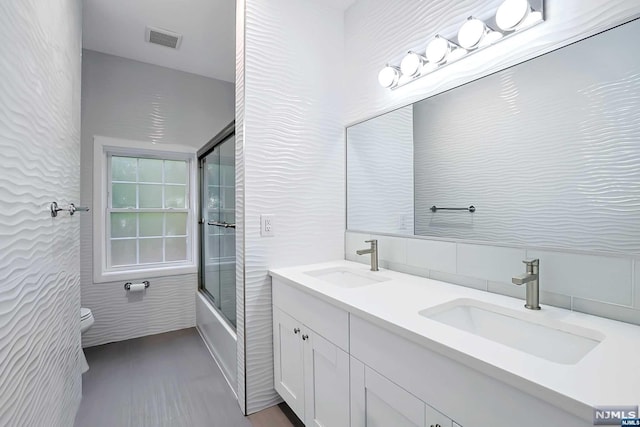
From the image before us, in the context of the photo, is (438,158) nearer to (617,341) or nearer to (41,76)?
(617,341)

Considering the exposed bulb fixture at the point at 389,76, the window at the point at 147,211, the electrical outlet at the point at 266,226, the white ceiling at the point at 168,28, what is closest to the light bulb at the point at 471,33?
the exposed bulb fixture at the point at 389,76

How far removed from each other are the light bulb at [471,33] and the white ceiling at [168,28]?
1.67 metres

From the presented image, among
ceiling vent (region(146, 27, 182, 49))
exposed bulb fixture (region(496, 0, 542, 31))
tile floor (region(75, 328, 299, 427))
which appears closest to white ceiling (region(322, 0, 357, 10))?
exposed bulb fixture (region(496, 0, 542, 31))

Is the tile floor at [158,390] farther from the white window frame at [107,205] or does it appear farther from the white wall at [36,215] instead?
the white window frame at [107,205]

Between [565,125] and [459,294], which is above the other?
[565,125]

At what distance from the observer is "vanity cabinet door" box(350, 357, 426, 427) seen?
896 millimetres

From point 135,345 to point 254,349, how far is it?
5.36 ft

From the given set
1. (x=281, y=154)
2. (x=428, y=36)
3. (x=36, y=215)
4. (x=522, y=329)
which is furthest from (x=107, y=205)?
(x=522, y=329)

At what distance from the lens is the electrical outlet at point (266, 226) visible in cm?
177

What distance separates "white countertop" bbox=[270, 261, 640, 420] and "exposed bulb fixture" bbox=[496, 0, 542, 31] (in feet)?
3.48

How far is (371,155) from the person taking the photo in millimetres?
1925

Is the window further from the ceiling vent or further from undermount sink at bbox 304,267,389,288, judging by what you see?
undermount sink at bbox 304,267,389,288

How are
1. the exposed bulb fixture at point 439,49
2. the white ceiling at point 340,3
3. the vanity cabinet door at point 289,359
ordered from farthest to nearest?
the white ceiling at point 340,3 < the vanity cabinet door at point 289,359 < the exposed bulb fixture at point 439,49

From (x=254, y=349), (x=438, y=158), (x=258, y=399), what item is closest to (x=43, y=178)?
(x=254, y=349)
